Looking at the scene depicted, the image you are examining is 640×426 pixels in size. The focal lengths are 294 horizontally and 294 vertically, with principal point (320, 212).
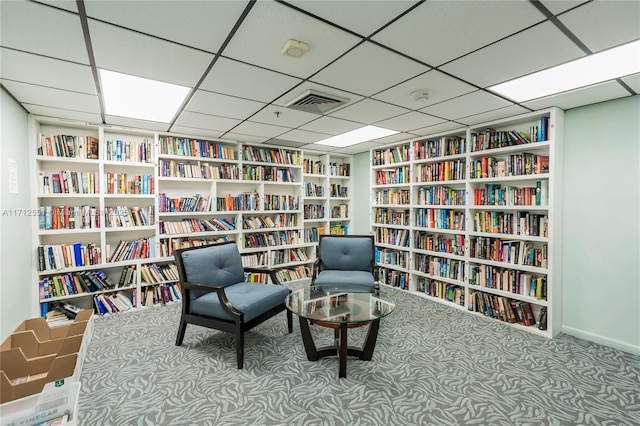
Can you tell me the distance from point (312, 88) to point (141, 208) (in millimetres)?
2880

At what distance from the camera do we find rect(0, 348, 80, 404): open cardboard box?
1730 millimetres

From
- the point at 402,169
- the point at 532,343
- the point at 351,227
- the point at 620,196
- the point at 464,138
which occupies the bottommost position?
the point at 532,343

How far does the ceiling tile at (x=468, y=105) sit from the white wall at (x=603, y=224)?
Answer: 0.89 m

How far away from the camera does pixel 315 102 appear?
8.98 ft

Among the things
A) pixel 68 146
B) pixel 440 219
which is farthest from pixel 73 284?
pixel 440 219

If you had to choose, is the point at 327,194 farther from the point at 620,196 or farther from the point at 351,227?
the point at 620,196

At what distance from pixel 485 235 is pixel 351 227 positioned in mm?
2702

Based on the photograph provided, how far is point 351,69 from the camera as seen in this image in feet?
6.95

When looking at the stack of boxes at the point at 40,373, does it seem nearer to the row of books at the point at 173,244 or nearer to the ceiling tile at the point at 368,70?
the row of books at the point at 173,244

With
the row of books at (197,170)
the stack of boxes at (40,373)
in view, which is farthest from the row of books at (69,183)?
the stack of boxes at (40,373)

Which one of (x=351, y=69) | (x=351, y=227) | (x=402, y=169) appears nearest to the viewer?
(x=351, y=69)

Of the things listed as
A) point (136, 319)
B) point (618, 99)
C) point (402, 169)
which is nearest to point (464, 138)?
point (402, 169)

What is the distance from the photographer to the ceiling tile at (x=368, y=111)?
9.38ft

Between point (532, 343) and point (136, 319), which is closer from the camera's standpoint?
point (532, 343)
